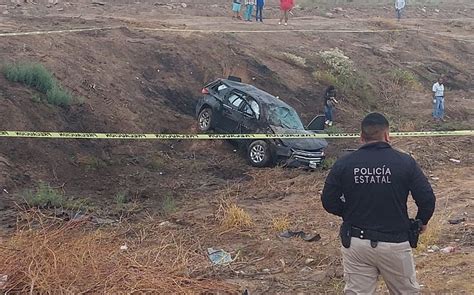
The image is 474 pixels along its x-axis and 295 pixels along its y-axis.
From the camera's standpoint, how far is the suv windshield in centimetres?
1650

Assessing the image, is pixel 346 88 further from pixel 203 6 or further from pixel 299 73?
pixel 203 6

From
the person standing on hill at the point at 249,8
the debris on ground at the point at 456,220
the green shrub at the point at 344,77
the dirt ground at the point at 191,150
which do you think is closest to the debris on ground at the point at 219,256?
the dirt ground at the point at 191,150

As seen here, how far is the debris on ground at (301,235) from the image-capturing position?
33.4ft

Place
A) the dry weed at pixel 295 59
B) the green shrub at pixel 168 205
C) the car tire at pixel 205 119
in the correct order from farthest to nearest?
the dry weed at pixel 295 59 < the car tire at pixel 205 119 < the green shrub at pixel 168 205

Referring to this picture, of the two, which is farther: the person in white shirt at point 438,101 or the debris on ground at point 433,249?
the person in white shirt at point 438,101

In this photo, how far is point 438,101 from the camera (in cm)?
2208

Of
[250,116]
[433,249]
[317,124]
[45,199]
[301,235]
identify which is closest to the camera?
[433,249]

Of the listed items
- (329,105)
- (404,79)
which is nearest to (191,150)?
(329,105)

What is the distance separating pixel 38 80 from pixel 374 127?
11.5 meters

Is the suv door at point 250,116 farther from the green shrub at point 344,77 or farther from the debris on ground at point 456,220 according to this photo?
the green shrub at point 344,77

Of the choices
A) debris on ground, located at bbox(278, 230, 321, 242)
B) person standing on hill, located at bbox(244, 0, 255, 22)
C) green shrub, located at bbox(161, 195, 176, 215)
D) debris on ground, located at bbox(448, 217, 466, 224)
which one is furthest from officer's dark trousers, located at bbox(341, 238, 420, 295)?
person standing on hill, located at bbox(244, 0, 255, 22)

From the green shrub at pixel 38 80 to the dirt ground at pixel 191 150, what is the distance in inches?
10.6

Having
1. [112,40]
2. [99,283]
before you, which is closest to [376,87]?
[112,40]

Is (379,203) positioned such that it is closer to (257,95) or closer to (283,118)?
(283,118)
